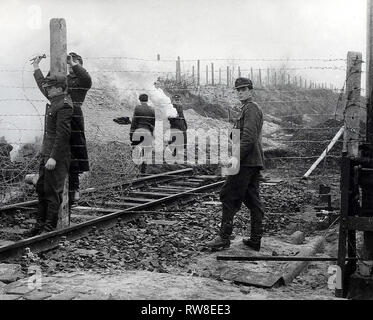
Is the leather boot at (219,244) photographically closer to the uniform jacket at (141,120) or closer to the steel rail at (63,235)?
the steel rail at (63,235)

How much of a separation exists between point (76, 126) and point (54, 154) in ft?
2.30

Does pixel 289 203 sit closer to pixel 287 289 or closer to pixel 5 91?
pixel 287 289

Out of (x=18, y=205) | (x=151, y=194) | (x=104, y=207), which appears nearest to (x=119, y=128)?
(x=151, y=194)

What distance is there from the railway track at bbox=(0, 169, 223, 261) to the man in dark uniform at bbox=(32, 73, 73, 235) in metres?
0.30

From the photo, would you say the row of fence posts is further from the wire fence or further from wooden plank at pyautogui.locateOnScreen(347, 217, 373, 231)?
wooden plank at pyautogui.locateOnScreen(347, 217, 373, 231)

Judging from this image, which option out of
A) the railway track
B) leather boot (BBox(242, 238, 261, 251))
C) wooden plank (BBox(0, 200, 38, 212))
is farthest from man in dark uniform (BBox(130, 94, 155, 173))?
leather boot (BBox(242, 238, 261, 251))

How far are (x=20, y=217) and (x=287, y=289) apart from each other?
4.25 meters

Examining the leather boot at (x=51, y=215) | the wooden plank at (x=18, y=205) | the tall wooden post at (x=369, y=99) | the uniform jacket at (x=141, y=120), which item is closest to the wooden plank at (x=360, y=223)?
the tall wooden post at (x=369, y=99)

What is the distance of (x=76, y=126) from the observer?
7.14 meters

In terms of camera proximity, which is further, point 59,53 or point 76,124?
point 76,124

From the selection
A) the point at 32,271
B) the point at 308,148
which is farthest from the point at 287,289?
the point at 308,148

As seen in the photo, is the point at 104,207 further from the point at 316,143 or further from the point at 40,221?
the point at 316,143

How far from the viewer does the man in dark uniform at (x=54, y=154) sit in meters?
6.60

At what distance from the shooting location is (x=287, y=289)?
5.09 m
